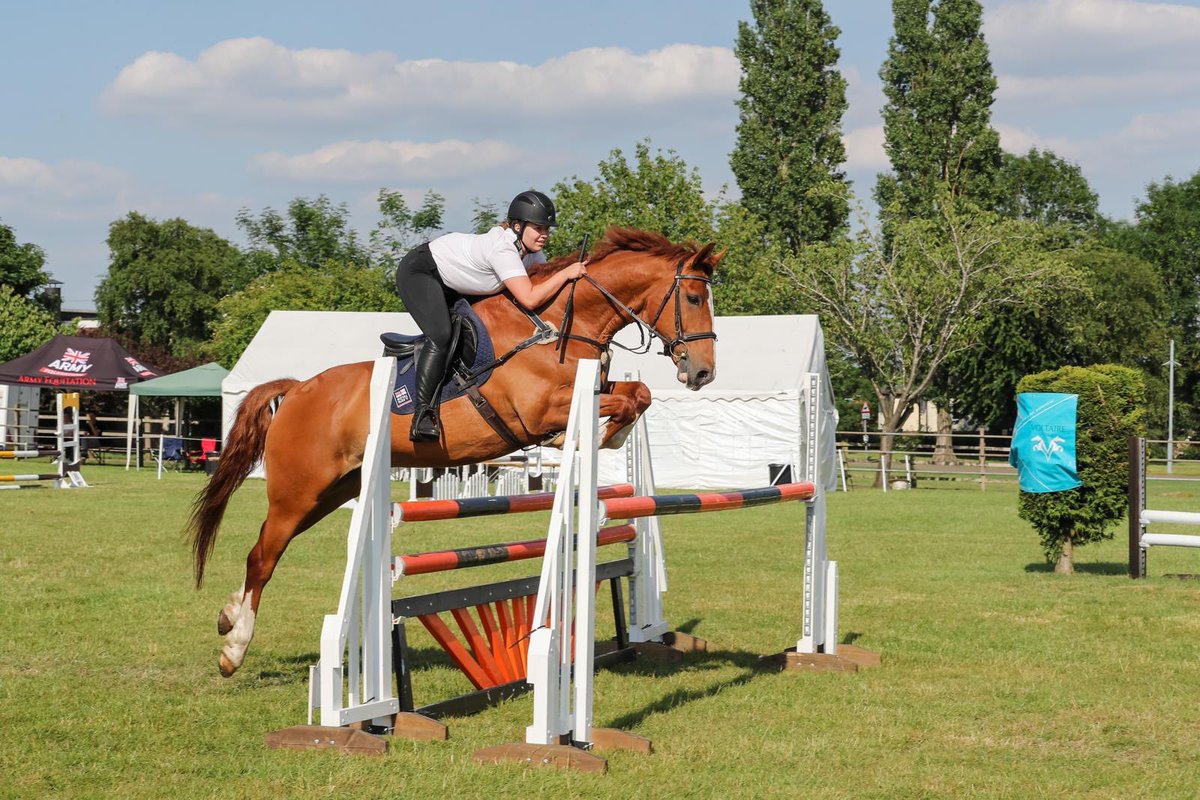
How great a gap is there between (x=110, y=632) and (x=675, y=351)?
4.11 metres

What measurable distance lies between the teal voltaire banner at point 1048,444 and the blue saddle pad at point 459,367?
6479 mm

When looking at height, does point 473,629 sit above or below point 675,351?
below

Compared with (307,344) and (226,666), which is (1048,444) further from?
(307,344)

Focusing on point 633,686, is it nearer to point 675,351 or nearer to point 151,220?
point 675,351

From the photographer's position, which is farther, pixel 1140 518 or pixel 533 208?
pixel 1140 518

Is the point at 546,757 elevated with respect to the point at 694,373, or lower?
lower

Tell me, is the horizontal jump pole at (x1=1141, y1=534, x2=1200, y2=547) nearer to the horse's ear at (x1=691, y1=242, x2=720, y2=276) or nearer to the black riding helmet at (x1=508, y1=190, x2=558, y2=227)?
the horse's ear at (x1=691, y1=242, x2=720, y2=276)

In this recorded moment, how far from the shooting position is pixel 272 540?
6.16 meters

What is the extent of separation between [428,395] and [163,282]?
56.9 m

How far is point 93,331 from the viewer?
51.8 meters

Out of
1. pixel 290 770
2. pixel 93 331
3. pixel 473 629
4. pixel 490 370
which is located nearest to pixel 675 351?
pixel 490 370

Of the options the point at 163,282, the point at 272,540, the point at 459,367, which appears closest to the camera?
the point at 459,367

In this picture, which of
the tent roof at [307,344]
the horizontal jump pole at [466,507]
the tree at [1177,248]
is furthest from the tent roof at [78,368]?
the tree at [1177,248]

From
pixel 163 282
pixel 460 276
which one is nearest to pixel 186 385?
pixel 460 276
